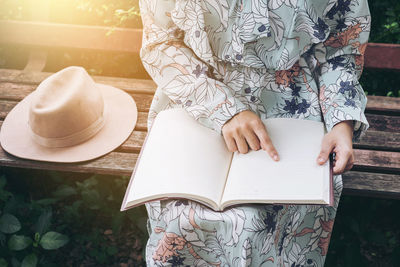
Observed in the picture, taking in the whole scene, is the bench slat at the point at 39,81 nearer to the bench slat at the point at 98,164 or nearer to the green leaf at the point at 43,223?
the bench slat at the point at 98,164

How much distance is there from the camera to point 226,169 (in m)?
1.35

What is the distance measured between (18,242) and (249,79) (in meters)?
1.45

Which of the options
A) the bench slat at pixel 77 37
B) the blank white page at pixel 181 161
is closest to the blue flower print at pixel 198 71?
the blank white page at pixel 181 161

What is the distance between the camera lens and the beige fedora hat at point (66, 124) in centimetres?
186

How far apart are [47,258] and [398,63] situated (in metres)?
2.21

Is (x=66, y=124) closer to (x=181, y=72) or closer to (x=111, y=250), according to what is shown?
(x=181, y=72)

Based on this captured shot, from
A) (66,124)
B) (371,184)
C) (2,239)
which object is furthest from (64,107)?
(371,184)

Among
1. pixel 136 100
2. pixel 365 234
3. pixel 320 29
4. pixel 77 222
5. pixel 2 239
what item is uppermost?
pixel 320 29

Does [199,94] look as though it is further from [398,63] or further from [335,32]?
[398,63]

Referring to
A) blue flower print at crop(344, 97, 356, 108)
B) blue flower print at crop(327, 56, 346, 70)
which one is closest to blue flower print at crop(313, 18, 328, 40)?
blue flower print at crop(327, 56, 346, 70)

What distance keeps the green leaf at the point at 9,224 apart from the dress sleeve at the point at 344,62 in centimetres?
160

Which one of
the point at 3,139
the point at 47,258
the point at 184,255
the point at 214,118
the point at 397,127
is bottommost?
the point at 47,258

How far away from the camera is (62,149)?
6.35ft

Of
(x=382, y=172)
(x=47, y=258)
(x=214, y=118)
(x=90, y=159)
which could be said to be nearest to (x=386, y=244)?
(x=382, y=172)
